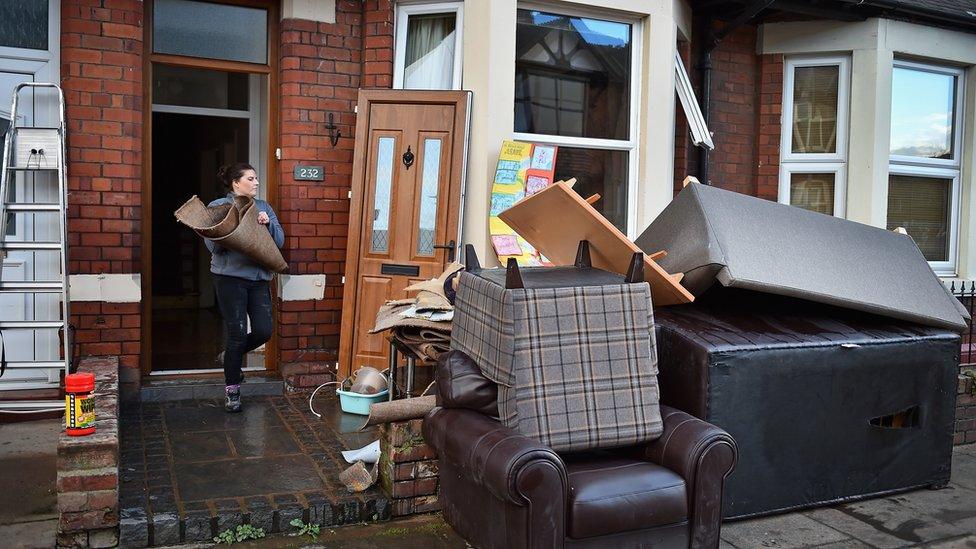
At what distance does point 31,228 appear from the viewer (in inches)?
218

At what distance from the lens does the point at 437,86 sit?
20.5 feet

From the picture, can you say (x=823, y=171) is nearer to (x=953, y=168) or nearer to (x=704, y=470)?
(x=953, y=168)

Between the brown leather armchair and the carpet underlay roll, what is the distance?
2.03 meters

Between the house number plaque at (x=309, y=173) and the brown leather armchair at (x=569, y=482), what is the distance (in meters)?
2.80

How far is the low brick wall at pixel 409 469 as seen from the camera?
402cm

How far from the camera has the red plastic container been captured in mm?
3590

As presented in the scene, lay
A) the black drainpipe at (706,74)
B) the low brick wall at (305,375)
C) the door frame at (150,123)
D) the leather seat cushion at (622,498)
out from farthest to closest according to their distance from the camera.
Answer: the black drainpipe at (706,74) → the low brick wall at (305,375) → the door frame at (150,123) → the leather seat cushion at (622,498)

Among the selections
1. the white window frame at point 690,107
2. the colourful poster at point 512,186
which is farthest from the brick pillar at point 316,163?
the white window frame at point 690,107

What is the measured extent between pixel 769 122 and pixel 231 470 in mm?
5567

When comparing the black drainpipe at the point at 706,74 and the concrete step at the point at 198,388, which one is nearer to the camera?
the concrete step at the point at 198,388

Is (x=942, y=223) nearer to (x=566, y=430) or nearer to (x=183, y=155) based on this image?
(x=566, y=430)

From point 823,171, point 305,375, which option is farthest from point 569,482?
point 823,171

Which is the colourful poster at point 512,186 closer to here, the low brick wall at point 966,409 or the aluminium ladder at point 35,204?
the aluminium ladder at point 35,204

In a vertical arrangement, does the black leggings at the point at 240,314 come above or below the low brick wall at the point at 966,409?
above
